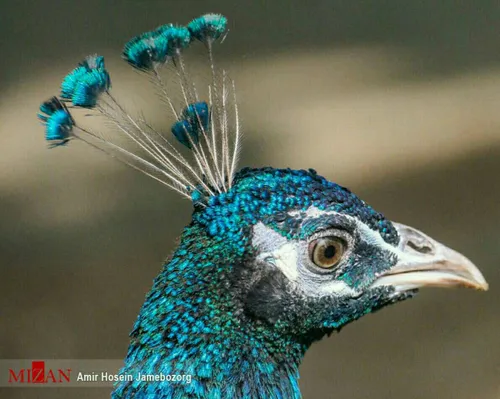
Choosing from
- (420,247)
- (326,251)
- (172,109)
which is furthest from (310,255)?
(172,109)

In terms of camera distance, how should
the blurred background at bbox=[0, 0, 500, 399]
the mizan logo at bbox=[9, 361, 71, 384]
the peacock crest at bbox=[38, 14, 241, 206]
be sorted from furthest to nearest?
the blurred background at bbox=[0, 0, 500, 399]
the mizan logo at bbox=[9, 361, 71, 384]
the peacock crest at bbox=[38, 14, 241, 206]

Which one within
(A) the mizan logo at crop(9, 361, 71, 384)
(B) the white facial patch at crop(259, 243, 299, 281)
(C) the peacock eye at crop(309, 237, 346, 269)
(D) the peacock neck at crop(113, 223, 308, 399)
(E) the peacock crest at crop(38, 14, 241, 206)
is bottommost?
(A) the mizan logo at crop(9, 361, 71, 384)

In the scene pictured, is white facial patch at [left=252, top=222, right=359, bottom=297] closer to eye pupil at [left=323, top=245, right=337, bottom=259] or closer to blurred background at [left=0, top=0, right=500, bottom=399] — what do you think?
eye pupil at [left=323, top=245, right=337, bottom=259]

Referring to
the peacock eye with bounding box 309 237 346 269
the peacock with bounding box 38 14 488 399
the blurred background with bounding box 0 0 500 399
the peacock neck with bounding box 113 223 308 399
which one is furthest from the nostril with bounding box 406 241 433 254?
the blurred background with bounding box 0 0 500 399

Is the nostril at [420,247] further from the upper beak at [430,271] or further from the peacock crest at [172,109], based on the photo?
the peacock crest at [172,109]

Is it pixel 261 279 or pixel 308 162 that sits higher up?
pixel 308 162

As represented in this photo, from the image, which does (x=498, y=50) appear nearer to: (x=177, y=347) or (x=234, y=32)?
(x=234, y=32)

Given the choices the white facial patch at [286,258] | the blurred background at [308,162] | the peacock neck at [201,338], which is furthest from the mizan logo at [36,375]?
the white facial patch at [286,258]

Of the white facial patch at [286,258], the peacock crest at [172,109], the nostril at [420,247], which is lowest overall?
the white facial patch at [286,258]

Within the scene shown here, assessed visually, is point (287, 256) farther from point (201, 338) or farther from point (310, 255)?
point (201, 338)
